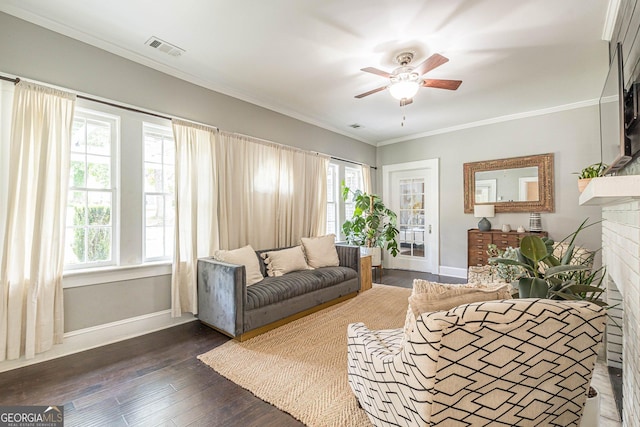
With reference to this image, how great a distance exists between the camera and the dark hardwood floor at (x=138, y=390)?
175cm

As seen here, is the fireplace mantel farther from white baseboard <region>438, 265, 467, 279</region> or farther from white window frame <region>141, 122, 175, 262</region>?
white baseboard <region>438, 265, 467, 279</region>

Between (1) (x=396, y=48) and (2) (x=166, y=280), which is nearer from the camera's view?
(1) (x=396, y=48)

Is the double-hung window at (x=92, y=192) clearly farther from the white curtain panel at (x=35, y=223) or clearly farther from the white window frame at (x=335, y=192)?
the white window frame at (x=335, y=192)

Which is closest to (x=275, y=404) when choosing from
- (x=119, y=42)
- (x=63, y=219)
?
(x=63, y=219)

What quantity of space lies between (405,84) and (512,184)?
10.5 feet

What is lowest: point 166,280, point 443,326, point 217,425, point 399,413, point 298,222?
point 217,425

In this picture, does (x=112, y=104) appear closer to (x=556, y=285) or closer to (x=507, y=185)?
(x=556, y=285)

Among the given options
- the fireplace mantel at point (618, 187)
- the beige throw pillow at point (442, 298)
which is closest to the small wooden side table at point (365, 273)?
the beige throw pillow at point (442, 298)

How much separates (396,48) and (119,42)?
8.77 feet

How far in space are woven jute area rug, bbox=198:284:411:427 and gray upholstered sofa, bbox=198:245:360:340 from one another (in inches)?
5.4

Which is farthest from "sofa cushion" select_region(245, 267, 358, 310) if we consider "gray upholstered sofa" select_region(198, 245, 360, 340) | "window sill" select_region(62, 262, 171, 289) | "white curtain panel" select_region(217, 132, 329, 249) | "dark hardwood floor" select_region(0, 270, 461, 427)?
"window sill" select_region(62, 262, 171, 289)

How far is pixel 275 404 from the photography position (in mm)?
1850

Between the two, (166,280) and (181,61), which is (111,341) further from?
(181,61)

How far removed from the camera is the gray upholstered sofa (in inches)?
106
